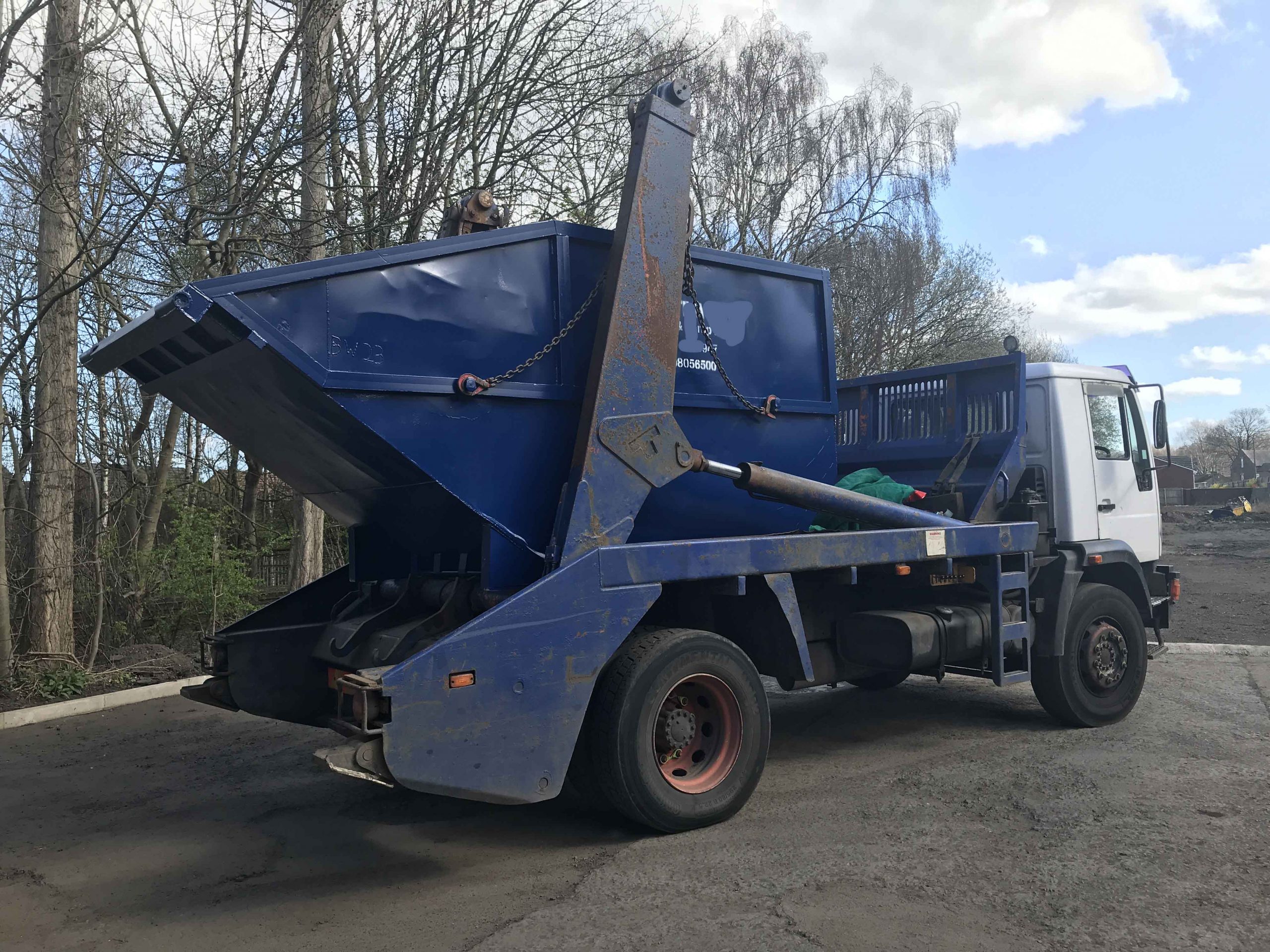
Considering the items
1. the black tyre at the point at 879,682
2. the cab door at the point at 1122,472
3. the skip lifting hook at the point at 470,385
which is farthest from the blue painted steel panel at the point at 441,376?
the cab door at the point at 1122,472

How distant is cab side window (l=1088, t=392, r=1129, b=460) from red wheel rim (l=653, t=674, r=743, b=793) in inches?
163

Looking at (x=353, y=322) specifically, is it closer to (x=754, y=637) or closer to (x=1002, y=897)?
(x=754, y=637)

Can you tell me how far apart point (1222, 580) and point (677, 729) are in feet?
60.5

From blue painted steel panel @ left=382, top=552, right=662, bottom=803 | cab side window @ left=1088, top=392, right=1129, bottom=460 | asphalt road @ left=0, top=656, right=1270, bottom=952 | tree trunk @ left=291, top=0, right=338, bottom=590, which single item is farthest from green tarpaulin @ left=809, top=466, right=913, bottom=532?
tree trunk @ left=291, top=0, right=338, bottom=590

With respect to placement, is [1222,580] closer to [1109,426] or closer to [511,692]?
[1109,426]

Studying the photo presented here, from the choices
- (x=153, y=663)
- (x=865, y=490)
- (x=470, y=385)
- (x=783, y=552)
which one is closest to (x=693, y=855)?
(x=783, y=552)

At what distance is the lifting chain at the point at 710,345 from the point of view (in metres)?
5.41

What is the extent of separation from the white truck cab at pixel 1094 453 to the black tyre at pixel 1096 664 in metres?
0.50

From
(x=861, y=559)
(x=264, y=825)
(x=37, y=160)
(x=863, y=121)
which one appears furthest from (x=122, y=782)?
(x=863, y=121)

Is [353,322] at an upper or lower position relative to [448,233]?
lower

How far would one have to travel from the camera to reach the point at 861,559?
5.61m

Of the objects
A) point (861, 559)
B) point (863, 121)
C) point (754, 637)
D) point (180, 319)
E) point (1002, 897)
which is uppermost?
point (863, 121)

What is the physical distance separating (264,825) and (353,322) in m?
2.64

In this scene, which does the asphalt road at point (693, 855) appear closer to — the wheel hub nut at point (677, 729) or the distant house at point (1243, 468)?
the wheel hub nut at point (677, 729)
